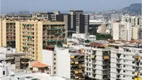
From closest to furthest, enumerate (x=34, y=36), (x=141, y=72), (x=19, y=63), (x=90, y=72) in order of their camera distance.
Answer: (x=141, y=72) < (x=19, y=63) < (x=90, y=72) < (x=34, y=36)

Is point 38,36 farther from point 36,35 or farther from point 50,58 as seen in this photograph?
point 50,58

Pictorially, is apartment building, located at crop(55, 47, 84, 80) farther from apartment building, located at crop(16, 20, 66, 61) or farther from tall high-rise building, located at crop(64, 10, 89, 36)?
tall high-rise building, located at crop(64, 10, 89, 36)

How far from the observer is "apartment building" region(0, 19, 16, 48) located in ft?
42.8

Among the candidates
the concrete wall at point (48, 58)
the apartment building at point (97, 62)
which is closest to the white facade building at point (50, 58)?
the concrete wall at point (48, 58)

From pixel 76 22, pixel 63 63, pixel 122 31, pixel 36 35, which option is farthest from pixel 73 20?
pixel 63 63

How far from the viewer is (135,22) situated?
25797 millimetres

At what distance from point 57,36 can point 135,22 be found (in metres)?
15.1

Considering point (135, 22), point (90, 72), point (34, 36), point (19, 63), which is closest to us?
point (19, 63)

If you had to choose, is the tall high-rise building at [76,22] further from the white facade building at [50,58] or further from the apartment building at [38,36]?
the white facade building at [50,58]

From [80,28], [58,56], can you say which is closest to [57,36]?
[58,56]

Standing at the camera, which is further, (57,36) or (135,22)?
(135,22)

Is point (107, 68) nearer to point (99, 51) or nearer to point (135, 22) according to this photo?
point (99, 51)

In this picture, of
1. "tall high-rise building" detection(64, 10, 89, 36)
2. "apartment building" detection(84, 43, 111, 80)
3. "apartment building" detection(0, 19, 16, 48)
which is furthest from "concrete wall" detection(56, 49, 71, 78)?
"tall high-rise building" detection(64, 10, 89, 36)

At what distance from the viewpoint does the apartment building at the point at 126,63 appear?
25.7ft
